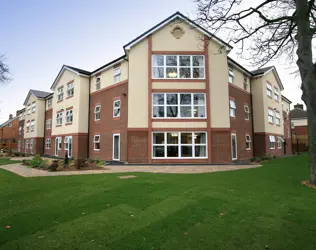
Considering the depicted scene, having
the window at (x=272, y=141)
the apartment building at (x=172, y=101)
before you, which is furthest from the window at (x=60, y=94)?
the window at (x=272, y=141)

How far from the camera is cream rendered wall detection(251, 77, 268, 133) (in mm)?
22078

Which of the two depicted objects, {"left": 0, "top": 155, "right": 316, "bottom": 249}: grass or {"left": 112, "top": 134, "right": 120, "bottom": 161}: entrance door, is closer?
{"left": 0, "top": 155, "right": 316, "bottom": 249}: grass

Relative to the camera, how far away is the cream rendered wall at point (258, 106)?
2208 centimetres

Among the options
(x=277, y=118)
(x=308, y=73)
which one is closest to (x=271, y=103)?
(x=277, y=118)

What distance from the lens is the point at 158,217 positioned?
4512 mm

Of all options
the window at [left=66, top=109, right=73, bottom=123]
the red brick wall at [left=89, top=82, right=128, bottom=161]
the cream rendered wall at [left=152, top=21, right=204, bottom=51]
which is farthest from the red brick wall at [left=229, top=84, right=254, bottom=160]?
the window at [left=66, top=109, right=73, bottom=123]

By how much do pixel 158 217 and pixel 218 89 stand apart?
1393 centimetres

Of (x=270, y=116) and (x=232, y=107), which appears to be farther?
(x=270, y=116)

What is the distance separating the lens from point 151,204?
545 cm

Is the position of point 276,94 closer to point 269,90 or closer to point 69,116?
point 269,90

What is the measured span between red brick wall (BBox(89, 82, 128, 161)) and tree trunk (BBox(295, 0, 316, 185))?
483 inches

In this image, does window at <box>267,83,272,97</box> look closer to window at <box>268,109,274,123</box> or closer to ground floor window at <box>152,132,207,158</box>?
window at <box>268,109,274,123</box>

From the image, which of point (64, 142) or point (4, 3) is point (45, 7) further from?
→ point (64, 142)

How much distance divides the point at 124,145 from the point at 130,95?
13.7 ft
